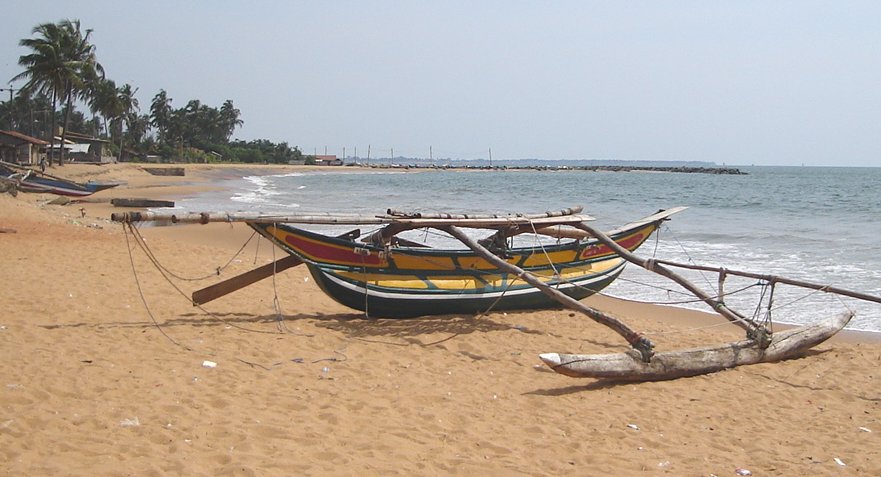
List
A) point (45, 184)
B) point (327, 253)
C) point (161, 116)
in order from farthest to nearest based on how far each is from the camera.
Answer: point (161, 116)
point (45, 184)
point (327, 253)

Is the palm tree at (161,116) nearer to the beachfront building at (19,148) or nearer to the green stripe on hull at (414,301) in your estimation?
the beachfront building at (19,148)

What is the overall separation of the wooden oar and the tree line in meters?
35.3

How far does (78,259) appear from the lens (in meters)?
10.4

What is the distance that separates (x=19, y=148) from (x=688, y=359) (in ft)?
133

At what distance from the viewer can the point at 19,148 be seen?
37875 mm

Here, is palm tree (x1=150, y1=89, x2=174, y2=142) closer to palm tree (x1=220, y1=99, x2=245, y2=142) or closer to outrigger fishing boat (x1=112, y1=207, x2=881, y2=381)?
palm tree (x1=220, y1=99, x2=245, y2=142)

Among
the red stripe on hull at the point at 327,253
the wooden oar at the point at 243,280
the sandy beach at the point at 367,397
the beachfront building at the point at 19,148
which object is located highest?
the beachfront building at the point at 19,148

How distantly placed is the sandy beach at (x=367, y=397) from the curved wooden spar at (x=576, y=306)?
40 cm

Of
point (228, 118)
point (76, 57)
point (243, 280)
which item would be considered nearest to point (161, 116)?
point (228, 118)

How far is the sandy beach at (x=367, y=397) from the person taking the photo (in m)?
4.25

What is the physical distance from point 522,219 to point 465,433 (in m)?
3.69

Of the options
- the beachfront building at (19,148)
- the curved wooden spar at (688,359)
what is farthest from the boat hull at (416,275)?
the beachfront building at (19,148)

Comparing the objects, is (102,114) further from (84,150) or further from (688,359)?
(688,359)

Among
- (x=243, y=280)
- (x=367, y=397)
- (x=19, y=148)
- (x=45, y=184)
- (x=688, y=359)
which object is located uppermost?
(x=19, y=148)
